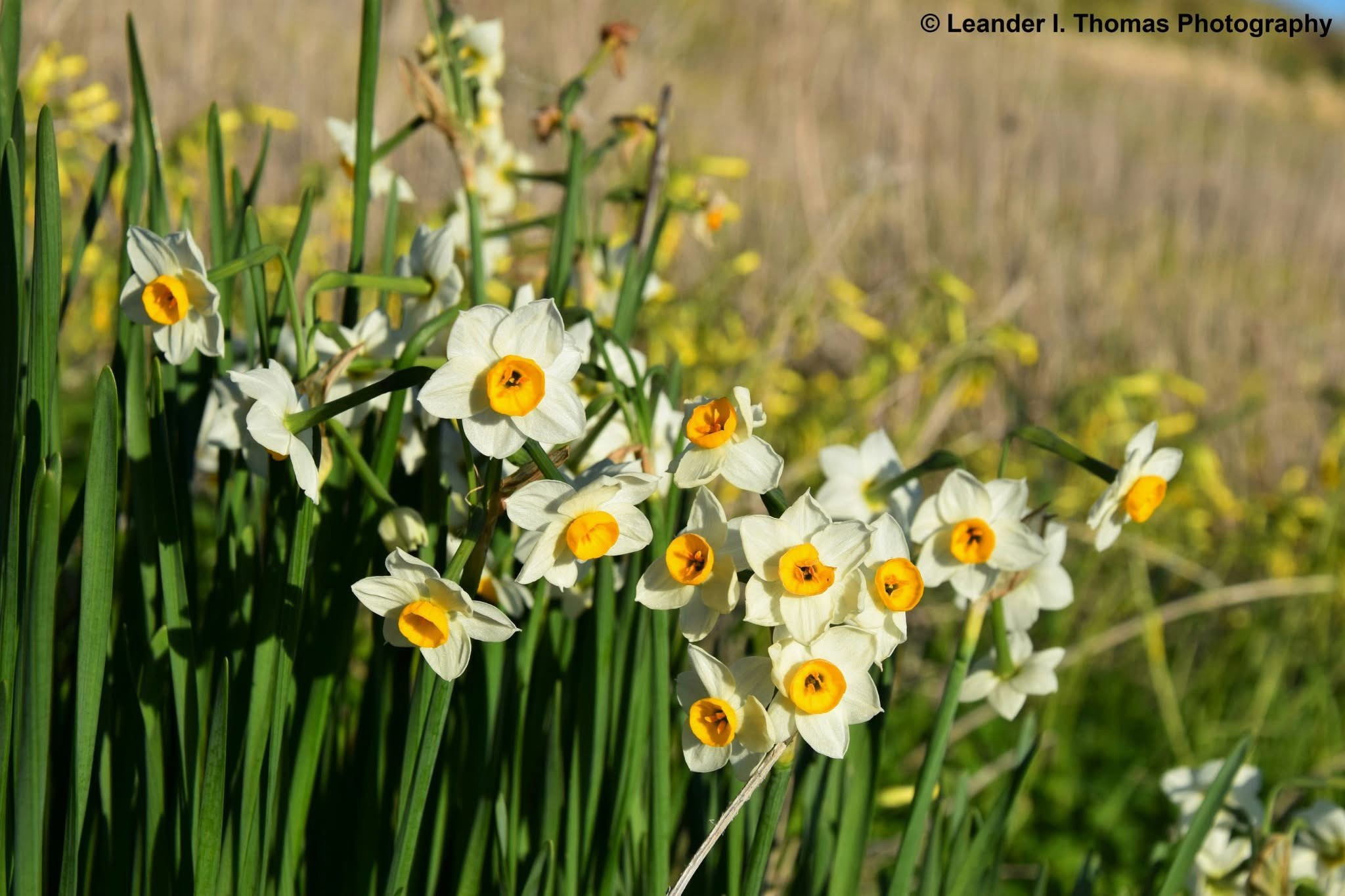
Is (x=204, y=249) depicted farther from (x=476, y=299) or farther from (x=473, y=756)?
(x=473, y=756)

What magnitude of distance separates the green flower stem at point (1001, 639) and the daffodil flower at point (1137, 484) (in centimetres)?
9

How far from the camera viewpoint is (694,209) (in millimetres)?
1257

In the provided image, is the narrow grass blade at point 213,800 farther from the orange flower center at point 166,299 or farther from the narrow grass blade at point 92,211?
the narrow grass blade at point 92,211

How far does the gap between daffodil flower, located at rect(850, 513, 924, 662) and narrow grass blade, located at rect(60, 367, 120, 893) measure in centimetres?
50

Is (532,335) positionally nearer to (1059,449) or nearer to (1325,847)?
(1059,449)

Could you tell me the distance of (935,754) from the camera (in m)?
0.88

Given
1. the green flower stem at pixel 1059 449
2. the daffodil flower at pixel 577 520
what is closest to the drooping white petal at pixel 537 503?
the daffodil flower at pixel 577 520

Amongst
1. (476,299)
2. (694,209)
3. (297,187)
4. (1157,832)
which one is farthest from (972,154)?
(476,299)

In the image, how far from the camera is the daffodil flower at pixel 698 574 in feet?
2.29

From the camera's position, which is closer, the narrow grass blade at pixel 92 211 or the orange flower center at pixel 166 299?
the orange flower center at pixel 166 299

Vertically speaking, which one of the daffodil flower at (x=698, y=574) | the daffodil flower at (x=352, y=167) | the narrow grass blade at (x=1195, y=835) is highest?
the daffodil flower at (x=352, y=167)

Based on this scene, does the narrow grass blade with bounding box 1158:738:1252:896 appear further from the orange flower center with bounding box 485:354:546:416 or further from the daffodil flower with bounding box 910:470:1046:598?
the orange flower center with bounding box 485:354:546:416

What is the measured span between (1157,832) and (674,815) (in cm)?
176

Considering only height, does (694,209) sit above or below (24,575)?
above
